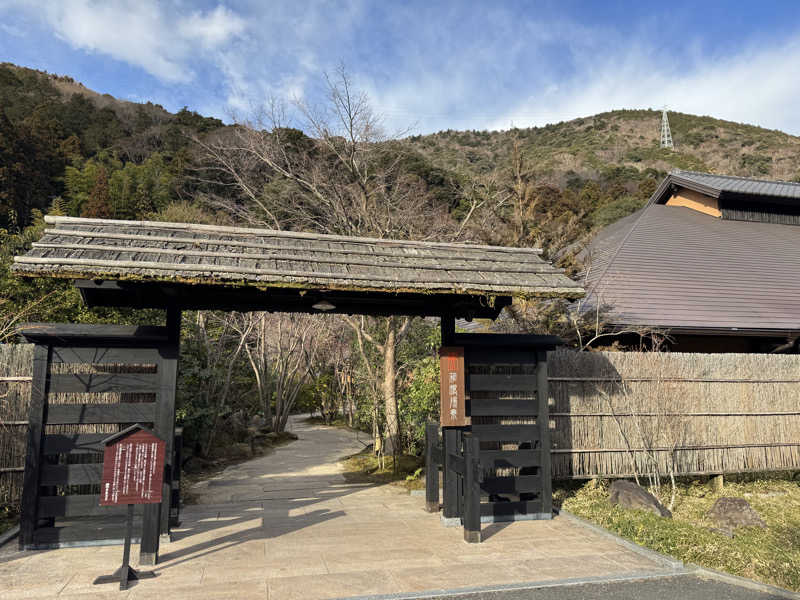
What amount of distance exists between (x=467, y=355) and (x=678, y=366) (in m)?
4.00

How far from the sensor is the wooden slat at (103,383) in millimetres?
5574

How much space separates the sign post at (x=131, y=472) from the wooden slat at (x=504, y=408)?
3636mm

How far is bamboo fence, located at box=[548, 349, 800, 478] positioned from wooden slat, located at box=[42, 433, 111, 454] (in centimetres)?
599

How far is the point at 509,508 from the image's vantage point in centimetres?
651

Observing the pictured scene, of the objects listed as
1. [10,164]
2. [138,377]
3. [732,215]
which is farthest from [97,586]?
[10,164]

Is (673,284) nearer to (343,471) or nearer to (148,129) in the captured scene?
(343,471)

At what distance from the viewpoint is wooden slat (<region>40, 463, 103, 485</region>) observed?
211 inches

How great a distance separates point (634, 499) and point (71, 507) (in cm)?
680

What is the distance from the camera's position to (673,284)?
1188 cm

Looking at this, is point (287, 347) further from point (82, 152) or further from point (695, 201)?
point (82, 152)

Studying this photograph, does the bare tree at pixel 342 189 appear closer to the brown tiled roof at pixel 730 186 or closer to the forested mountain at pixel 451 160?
the forested mountain at pixel 451 160

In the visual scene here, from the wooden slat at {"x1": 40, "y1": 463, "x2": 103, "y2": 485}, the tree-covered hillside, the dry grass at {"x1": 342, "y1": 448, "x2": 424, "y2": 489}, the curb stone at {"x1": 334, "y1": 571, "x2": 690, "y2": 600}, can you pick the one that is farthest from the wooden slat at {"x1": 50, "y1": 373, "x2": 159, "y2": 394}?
the tree-covered hillside

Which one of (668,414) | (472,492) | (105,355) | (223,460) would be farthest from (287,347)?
(472,492)

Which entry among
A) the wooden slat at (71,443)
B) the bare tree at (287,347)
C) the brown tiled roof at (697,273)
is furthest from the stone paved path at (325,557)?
the bare tree at (287,347)
